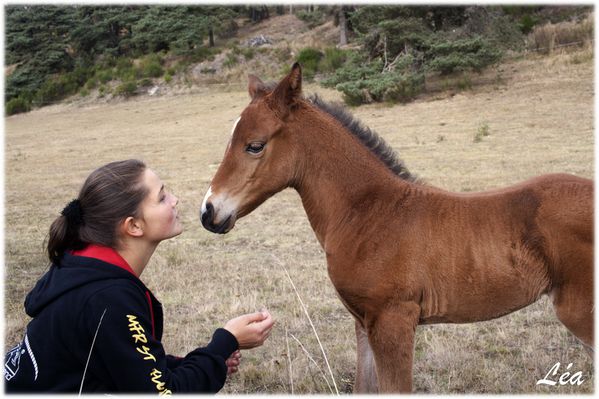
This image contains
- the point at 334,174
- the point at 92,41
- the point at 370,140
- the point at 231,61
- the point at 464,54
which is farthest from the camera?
the point at 92,41

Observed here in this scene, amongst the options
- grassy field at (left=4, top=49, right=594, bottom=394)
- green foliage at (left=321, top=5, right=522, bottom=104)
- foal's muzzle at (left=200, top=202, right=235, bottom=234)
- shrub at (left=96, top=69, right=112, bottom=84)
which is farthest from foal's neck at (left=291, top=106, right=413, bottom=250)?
shrub at (left=96, top=69, right=112, bottom=84)

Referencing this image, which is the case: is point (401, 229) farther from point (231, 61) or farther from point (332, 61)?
point (231, 61)

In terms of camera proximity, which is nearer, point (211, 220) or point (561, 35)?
point (211, 220)

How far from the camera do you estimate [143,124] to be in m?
28.9

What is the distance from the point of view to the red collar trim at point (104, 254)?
241 centimetres

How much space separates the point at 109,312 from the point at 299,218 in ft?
25.4

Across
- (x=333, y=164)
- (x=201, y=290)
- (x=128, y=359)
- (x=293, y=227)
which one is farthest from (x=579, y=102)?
(x=128, y=359)

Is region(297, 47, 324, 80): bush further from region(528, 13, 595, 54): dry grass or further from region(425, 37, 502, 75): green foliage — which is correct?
region(528, 13, 595, 54): dry grass

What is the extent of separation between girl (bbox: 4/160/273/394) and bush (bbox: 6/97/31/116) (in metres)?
40.4

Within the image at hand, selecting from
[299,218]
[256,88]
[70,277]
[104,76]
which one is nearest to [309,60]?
[104,76]

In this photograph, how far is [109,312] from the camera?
2.18 m

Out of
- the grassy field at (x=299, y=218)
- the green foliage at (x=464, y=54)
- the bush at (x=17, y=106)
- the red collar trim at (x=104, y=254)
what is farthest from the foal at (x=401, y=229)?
the bush at (x=17, y=106)

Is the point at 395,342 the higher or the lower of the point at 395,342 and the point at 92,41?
the lower

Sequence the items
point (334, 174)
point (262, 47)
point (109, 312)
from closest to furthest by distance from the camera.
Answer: point (109, 312) → point (334, 174) → point (262, 47)
